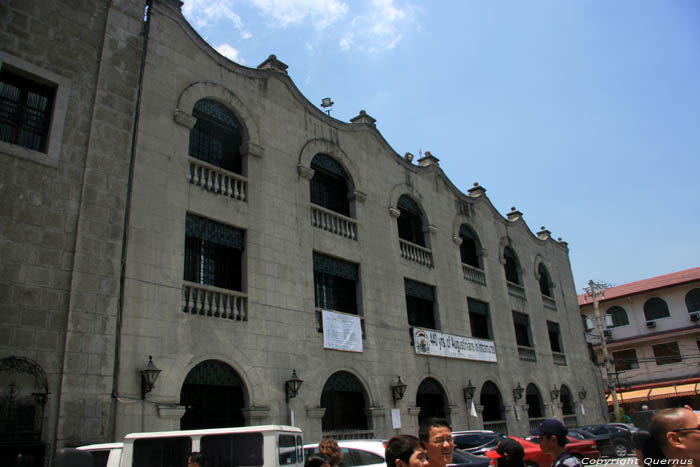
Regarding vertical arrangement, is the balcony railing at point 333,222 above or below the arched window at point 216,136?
below

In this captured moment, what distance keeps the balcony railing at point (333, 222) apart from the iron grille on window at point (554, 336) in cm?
1695

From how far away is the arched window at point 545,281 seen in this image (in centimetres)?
3247

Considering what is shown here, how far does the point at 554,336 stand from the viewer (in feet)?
103

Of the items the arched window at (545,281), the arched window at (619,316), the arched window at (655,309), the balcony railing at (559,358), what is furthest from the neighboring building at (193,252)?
the arched window at (619,316)

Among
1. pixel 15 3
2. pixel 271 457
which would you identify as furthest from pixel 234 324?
pixel 15 3

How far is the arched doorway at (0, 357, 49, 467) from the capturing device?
9.59 m

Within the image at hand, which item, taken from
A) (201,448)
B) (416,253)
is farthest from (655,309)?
(201,448)

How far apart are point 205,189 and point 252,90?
3874mm

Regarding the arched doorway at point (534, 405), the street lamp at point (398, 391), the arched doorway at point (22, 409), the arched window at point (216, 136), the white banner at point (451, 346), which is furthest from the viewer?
the arched doorway at point (534, 405)

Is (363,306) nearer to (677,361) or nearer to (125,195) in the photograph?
(125,195)

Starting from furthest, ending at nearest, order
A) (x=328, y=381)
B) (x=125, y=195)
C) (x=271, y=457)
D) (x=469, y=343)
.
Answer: (x=469, y=343)
(x=328, y=381)
(x=125, y=195)
(x=271, y=457)

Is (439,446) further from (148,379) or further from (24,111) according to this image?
(24,111)

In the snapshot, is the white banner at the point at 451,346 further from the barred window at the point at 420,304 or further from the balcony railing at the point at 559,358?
the balcony railing at the point at 559,358

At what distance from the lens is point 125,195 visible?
12500 mm
